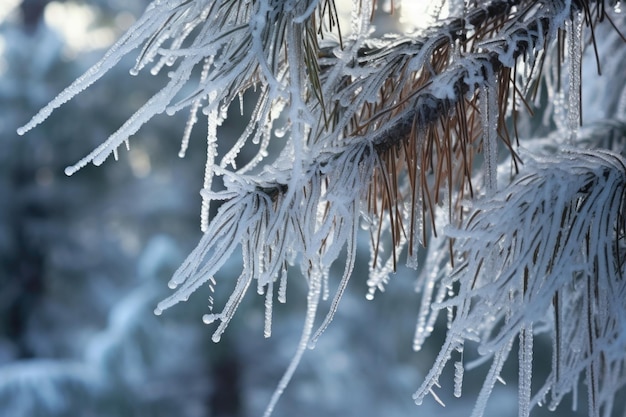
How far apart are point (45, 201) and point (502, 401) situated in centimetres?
462

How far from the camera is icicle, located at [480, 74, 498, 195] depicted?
1.06m

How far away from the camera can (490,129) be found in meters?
1.07

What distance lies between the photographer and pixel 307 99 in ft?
3.88

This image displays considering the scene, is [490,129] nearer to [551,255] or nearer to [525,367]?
[551,255]

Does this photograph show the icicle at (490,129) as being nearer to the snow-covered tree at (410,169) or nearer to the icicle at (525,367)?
the snow-covered tree at (410,169)

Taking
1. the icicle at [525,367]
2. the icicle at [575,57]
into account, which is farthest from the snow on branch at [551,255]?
the icicle at [575,57]

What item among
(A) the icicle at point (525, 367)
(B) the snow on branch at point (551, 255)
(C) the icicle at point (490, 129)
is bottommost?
(A) the icicle at point (525, 367)

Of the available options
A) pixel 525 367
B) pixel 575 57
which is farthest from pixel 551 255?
pixel 575 57

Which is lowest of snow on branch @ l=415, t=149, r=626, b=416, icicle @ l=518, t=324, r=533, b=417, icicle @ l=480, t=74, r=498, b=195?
icicle @ l=518, t=324, r=533, b=417

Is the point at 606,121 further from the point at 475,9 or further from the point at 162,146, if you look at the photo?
the point at 162,146

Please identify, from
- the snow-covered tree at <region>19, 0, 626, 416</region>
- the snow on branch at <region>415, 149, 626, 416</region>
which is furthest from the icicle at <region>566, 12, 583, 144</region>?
the snow on branch at <region>415, 149, 626, 416</region>

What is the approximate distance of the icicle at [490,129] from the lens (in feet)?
3.49

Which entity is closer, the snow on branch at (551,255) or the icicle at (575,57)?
the snow on branch at (551,255)

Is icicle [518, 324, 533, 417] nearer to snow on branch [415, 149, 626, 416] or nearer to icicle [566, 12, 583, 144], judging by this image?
snow on branch [415, 149, 626, 416]
